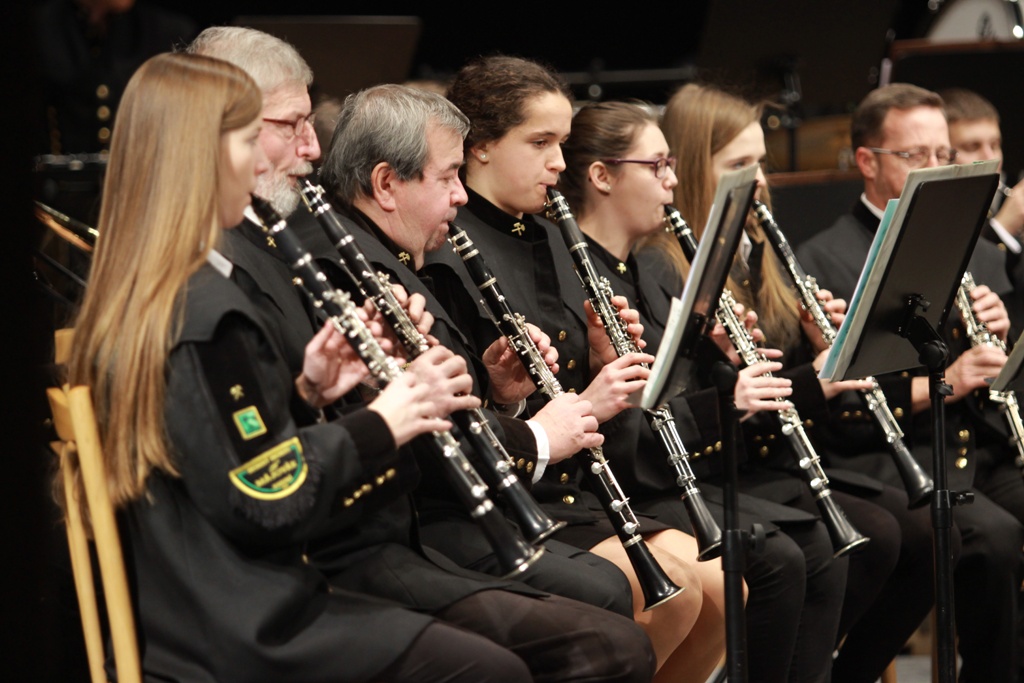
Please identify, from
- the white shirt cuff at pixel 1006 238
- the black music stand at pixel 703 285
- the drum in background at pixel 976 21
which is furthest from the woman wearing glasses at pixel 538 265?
the drum in background at pixel 976 21

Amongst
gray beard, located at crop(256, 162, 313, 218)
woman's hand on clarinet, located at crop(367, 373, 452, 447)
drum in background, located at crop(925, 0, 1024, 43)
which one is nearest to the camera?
woman's hand on clarinet, located at crop(367, 373, 452, 447)

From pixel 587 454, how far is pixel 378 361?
0.83 meters

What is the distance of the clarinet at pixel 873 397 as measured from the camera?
3.42 meters

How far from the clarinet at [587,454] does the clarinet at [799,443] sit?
64 centimetres

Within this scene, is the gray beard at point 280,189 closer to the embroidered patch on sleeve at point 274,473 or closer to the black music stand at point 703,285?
the embroidered patch on sleeve at point 274,473

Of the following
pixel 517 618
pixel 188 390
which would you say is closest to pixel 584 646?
pixel 517 618

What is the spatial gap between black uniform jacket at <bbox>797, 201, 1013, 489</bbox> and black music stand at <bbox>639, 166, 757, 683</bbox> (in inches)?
63.2

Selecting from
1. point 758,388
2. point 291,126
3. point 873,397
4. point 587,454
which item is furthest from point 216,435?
point 873,397

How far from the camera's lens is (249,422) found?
2002 millimetres

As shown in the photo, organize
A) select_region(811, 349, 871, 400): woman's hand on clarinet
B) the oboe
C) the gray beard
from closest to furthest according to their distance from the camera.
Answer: the oboe, the gray beard, select_region(811, 349, 871, 400): woman's hand on clarinet

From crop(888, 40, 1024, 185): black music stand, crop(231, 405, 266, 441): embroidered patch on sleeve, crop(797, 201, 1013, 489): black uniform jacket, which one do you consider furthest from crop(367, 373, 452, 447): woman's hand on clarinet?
crop(888, 40, 1024, 185): black music stand

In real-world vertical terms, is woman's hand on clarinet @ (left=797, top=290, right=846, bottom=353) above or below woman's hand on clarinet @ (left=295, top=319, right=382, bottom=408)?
below

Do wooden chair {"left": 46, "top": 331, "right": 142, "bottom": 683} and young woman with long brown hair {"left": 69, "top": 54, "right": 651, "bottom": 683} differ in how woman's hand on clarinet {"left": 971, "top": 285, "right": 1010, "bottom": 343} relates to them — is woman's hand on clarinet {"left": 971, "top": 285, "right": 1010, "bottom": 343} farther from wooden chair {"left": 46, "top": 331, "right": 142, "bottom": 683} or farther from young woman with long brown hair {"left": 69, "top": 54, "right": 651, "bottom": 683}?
wooden chair {"left": 46, "top": 331, "right": 142, "bottom": 683}

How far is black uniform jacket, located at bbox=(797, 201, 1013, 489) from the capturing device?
3914 mm
